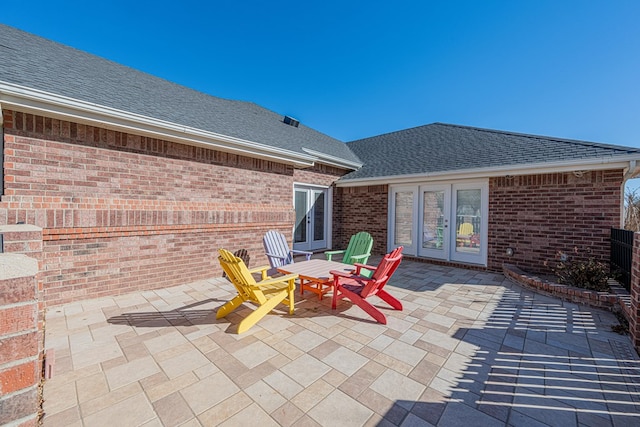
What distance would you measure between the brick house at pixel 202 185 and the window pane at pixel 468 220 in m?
0.04

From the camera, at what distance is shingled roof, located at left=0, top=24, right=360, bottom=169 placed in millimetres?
4133

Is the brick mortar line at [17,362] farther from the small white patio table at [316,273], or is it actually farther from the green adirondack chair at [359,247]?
the green adirondack chair at [359,247]

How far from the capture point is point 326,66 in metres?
11.0

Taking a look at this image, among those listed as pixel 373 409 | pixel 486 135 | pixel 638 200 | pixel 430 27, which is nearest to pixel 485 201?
pixel 486 135

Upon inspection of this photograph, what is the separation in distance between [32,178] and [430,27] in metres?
10.1

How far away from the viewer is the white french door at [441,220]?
7.16 metres

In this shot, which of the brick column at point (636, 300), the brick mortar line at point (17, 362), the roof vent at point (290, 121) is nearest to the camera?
the brick mortar line at point (17, 362)

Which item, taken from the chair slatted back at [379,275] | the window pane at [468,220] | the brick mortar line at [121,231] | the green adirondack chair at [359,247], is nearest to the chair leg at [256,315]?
the chair slatted back at [379,275]

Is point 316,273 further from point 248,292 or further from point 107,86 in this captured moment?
point 107,86

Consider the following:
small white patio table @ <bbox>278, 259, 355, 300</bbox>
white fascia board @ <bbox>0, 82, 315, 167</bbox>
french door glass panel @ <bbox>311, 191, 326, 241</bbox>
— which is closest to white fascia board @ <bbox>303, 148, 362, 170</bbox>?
french door glass panel @ <bbox>311, 191, 326, 241</bbox>

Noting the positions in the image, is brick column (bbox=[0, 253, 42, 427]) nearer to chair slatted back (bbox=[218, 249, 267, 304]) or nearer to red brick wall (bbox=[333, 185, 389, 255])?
chair slatted back (bbox=[218, 249, 267, 304])

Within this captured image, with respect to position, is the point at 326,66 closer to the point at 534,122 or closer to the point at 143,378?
the point at 534,122

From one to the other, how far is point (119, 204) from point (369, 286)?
4553 mm

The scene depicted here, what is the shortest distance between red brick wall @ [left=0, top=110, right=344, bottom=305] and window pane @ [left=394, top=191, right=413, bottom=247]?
4.87 m
